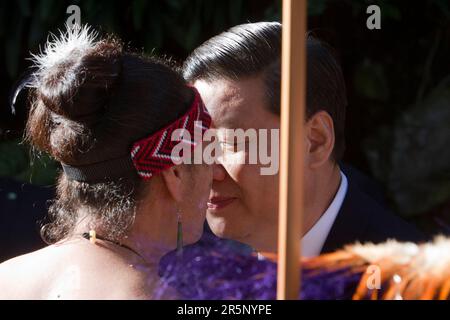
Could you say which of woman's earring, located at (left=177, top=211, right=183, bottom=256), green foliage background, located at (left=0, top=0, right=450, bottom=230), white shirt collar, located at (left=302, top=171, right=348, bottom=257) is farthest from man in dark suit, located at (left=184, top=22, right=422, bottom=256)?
green foliage background, located at (left=0, top=0, right=450, bottom=230)

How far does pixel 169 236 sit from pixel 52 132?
0.24m

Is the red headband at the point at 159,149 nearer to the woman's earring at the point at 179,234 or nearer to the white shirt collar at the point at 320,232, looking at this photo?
the woman's earring at the point at 179,234

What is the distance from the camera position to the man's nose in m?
1.72

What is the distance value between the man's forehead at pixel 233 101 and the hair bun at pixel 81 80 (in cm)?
45

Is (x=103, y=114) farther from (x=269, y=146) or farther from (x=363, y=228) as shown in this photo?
(x=363, y=228)

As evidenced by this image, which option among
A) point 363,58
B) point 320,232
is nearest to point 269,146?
point 320,232

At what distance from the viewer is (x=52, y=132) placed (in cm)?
128

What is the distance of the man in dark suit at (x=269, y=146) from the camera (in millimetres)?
1719

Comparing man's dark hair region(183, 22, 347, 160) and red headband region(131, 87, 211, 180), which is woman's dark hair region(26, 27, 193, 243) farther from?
man's dark hair region(183, 22, 347, 160)

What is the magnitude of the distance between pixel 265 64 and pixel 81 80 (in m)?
0.60

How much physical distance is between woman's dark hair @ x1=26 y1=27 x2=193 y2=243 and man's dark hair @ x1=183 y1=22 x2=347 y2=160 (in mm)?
453

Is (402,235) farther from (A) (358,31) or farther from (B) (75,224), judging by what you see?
(A) (358,31)
